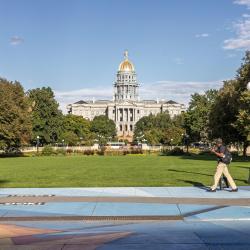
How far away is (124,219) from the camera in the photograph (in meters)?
12.2

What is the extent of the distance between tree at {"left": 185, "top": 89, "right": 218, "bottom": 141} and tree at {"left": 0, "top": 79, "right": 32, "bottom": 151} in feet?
131

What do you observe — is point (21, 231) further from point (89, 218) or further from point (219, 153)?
point (219, 153)

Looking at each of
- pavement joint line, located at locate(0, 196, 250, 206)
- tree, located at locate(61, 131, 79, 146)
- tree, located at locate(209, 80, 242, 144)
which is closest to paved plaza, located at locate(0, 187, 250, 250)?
pavement joint line, located at locate(0, 196, 250, 206)

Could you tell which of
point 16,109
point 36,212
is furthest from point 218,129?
point 36,212

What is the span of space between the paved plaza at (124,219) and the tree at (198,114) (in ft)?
266

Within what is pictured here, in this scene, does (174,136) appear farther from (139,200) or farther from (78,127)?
(139,200)

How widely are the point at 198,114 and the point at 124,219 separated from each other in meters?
87.9

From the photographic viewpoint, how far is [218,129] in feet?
201

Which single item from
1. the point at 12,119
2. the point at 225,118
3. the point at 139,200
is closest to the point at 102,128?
the point at 12,119

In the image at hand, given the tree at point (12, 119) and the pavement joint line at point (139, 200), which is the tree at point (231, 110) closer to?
the tree at point (12, 119)

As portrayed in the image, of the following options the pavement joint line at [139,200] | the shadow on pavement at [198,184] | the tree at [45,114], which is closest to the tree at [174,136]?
the tree at [45,114]

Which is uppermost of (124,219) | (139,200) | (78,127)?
(78,127)

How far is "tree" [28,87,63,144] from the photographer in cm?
10350

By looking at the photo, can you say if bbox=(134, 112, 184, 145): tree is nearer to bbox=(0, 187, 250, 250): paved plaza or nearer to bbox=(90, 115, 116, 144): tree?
bbox=(90, 115, 116, 144): tree
